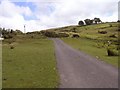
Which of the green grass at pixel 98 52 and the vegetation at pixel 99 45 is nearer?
the green grass at pixel 98 52

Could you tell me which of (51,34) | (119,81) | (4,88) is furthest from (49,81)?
(51,34)

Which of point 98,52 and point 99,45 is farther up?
point 99,45

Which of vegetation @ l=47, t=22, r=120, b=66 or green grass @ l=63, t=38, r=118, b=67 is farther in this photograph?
vegetation @ l=47, t=22, r=120, b=66

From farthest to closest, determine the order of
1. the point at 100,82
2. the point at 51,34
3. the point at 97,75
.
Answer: the point at 51,34, the point at 97,75, the point at 100,82

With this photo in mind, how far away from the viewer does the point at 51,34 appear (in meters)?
144

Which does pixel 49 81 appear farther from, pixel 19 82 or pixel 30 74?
pixel 30 74

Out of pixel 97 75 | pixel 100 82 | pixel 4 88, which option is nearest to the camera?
pixel 4 88

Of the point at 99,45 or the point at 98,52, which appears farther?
the point at 99,45

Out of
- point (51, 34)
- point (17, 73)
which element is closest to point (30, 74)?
point (17, 73)

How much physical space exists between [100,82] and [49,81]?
11.5 ft

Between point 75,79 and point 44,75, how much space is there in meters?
3.13

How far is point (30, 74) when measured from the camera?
80.5 ft

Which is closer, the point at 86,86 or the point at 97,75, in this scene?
the point at 86,86

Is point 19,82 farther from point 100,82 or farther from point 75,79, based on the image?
point 100,82
